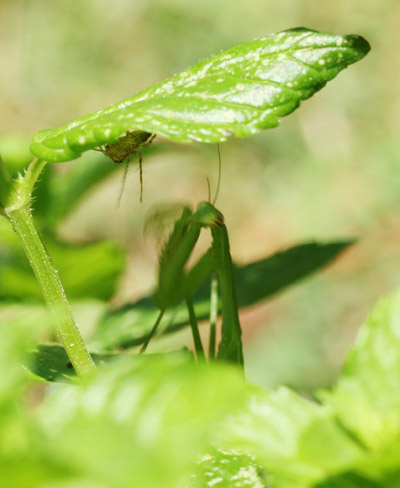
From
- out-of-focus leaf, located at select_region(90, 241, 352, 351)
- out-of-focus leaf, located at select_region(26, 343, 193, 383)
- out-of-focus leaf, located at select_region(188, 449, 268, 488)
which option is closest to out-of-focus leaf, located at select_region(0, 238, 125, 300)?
out-of-focus leaf, located at select_region(90, 241, 352, 351)

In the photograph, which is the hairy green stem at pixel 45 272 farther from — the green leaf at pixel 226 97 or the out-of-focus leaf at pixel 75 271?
the out-of-focus leaf at pixel 75 271

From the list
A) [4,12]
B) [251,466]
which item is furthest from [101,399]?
[4,12]

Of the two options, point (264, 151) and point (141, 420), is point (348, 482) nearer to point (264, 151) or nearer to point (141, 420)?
point (141, 420)

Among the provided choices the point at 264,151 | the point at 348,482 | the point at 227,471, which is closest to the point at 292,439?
the point at 348,482

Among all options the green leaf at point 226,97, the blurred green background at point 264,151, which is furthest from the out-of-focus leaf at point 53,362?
the blurred green background at point 264,151

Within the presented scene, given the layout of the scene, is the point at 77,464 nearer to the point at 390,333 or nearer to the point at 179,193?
the point at 390,333

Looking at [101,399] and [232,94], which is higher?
[232,94]

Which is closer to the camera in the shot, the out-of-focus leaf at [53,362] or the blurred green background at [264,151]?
the out-of-focus leaf at [53,362]
